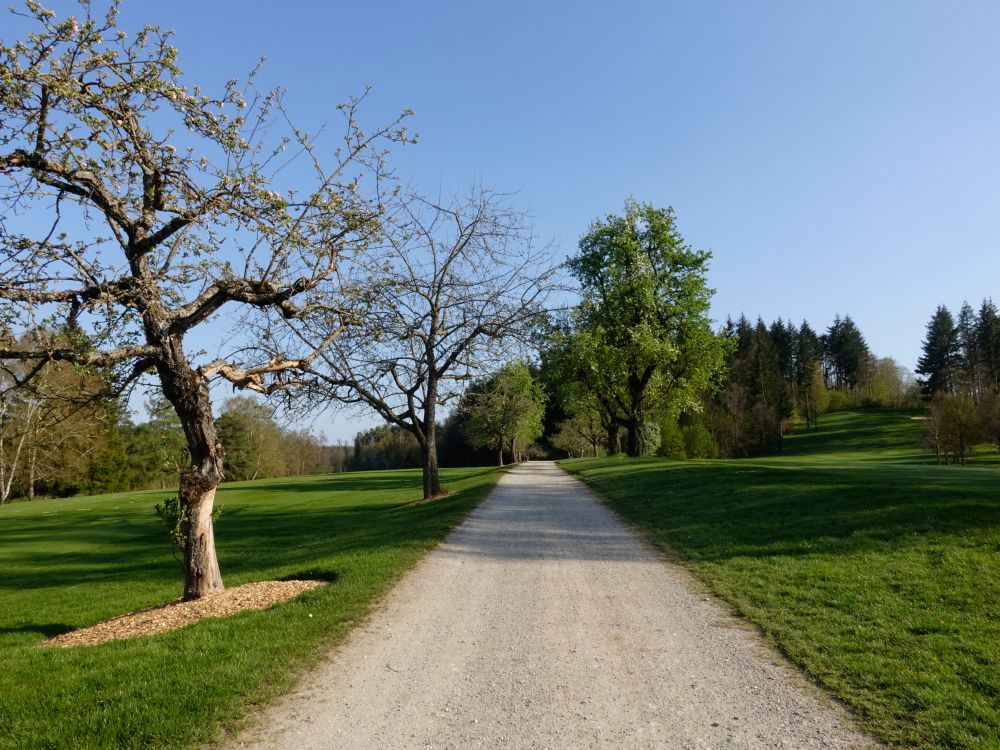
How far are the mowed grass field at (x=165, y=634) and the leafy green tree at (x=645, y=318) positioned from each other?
45.0ft

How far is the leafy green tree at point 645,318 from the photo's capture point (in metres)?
31.5

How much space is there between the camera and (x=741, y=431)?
200ft

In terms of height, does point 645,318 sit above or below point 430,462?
above

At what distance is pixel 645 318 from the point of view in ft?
103

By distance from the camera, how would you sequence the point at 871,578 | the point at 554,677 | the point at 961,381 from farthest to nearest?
1. the point at 961,381
2. the point at 871,578
3. the point at 554,677

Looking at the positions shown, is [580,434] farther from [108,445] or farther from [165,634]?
[165,634]

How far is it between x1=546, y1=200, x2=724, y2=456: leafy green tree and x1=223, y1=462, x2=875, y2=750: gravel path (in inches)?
918

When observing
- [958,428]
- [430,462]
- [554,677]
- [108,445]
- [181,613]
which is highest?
[108,445]

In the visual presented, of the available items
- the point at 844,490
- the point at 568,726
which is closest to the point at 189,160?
the point at 568,726

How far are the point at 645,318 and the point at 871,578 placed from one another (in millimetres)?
24850

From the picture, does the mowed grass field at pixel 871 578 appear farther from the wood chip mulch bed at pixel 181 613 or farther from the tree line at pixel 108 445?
the tree line at pixel 108 445

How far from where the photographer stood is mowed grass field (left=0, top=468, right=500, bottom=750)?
445 centimetres

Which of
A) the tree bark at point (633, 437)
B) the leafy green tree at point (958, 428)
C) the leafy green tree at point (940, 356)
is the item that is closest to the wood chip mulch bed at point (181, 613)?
the tree bark at point (633, 437)

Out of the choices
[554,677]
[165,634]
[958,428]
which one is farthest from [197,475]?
[958,428]
